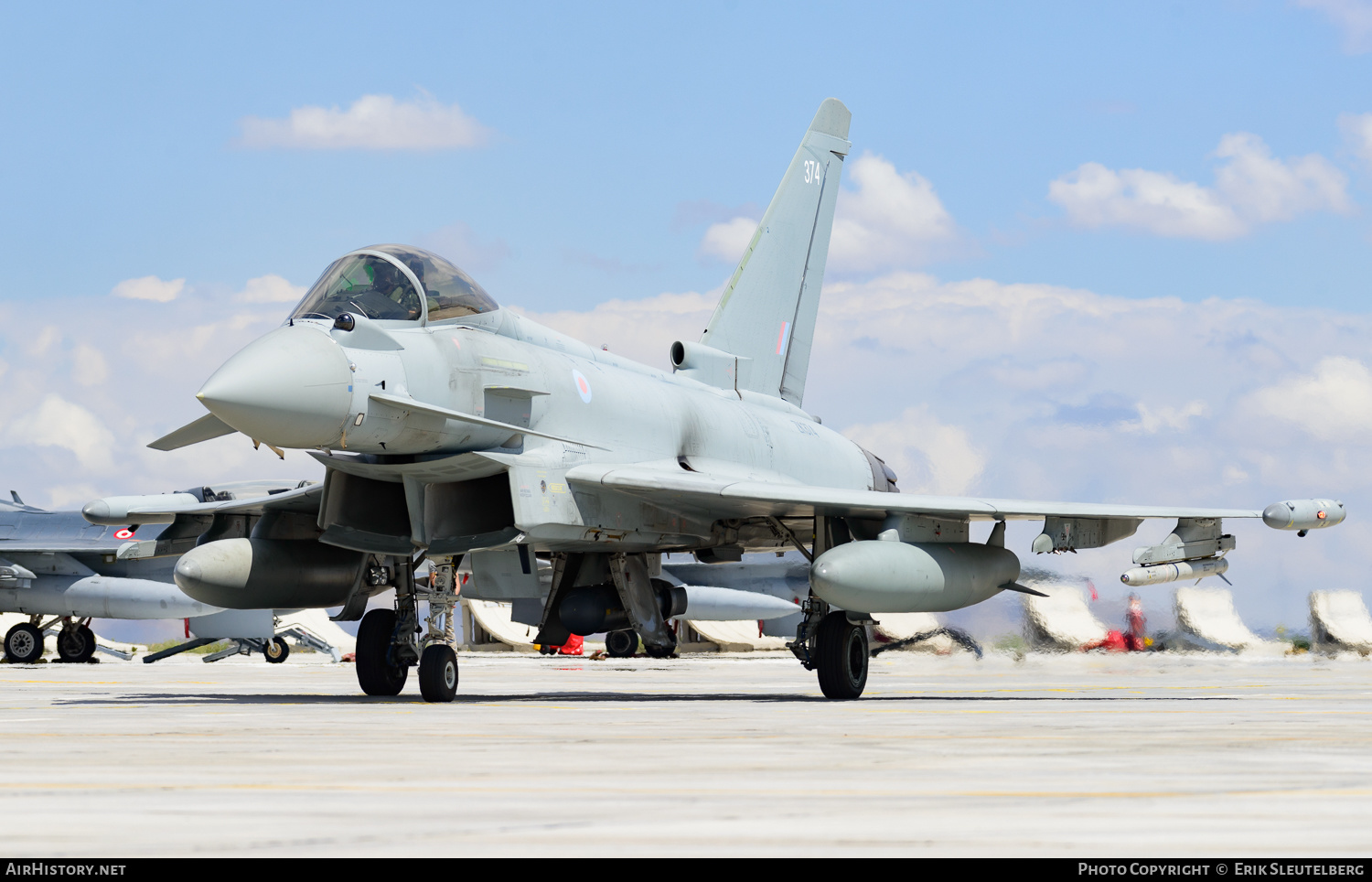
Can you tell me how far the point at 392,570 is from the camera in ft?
47.6

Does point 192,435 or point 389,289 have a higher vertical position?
point 389,289

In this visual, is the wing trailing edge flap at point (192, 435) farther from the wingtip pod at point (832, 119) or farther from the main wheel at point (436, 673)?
the wingtip pod at point (832, 119)

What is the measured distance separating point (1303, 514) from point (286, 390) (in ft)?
29.5

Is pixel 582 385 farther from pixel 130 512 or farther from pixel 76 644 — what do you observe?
pixel 76 644

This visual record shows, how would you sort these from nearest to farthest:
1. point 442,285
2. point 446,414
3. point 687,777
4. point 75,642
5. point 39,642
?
point 687,777 < point 446,414 < point 442,285 < point 39,642 < point 75,642

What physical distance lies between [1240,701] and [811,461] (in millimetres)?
5389

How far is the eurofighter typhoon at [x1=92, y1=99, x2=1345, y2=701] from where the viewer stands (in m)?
12.0

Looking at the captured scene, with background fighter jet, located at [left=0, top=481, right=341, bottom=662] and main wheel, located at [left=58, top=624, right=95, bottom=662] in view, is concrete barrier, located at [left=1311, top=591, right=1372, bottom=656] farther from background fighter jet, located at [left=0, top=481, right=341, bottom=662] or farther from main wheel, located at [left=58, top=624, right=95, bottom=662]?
main wheel, located at [left=58, top=624, right=95, bottom=662]

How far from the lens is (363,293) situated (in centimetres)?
1224

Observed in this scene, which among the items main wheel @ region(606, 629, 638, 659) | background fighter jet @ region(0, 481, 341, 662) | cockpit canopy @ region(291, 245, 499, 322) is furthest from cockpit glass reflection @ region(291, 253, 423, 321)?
background fighter jet @ region(0, 481, 341, 662)

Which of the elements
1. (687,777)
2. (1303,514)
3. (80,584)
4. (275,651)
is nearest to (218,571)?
(687,777)

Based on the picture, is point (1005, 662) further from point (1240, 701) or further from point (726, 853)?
point (726, 853)

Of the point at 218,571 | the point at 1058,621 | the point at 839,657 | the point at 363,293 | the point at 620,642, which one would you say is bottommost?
the point at 620,642

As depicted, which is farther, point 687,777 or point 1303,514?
point 1303,514
